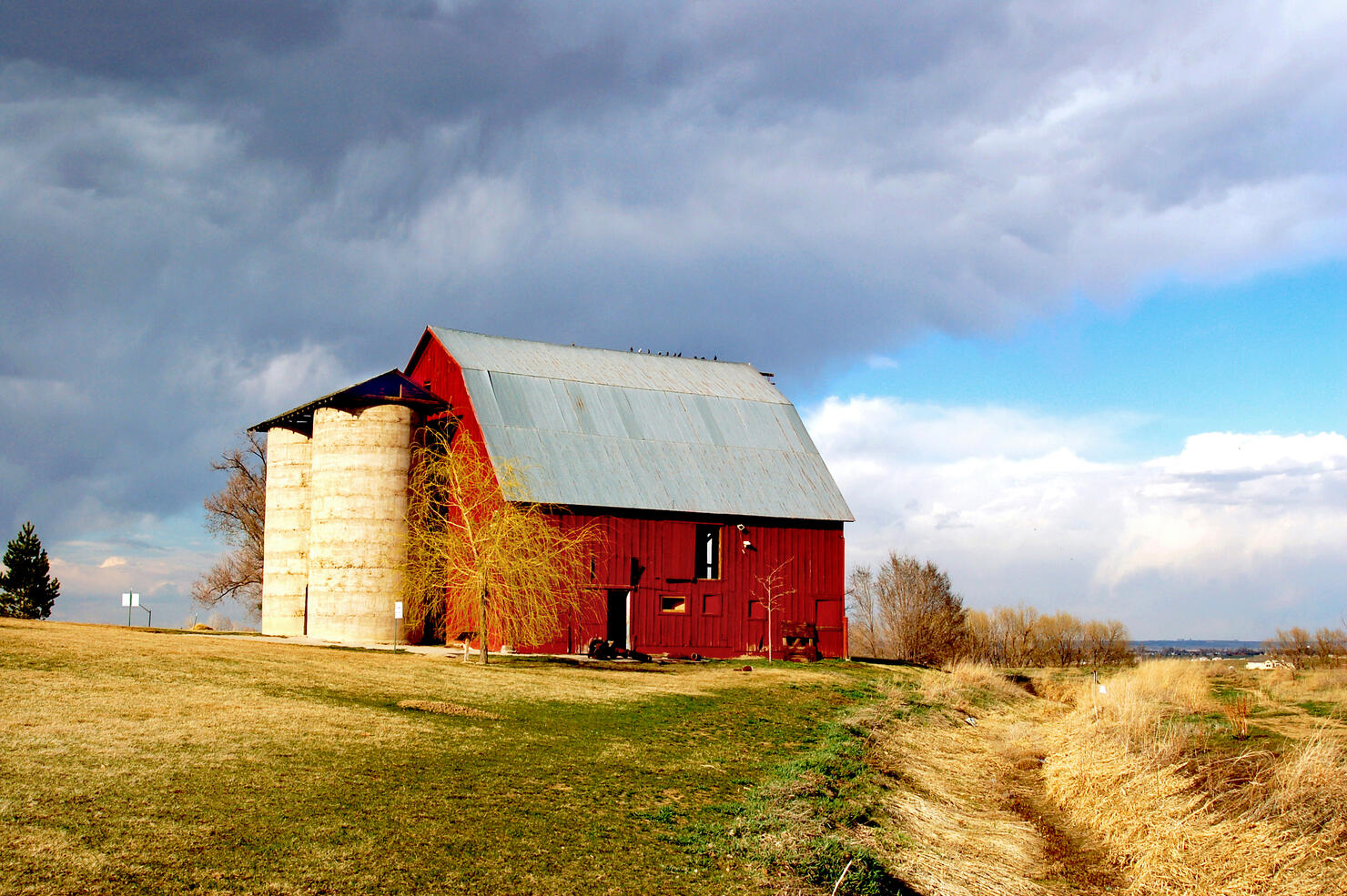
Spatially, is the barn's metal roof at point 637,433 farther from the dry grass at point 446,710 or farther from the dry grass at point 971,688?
the dry grass at point 446,710

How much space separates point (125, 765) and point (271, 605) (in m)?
30.5

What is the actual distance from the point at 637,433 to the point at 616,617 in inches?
322

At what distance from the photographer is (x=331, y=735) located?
1531 centimetres

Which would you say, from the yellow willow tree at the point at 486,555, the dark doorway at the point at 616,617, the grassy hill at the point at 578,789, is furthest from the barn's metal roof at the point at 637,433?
the grassy hill at the point at 578,789

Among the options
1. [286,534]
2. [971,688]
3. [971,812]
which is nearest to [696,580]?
[971,688]

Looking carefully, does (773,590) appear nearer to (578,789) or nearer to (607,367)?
(607,367)

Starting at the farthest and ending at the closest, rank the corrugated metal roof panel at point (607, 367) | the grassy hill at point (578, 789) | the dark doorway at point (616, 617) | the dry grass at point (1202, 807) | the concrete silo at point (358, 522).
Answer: the corrugated metal roof panel at point (607, 367), the dark doorway at point (616, 617), the concrete silo at point (358, 522), the dry grass at point (1202, 807), the grassy hill at point (578, 789)

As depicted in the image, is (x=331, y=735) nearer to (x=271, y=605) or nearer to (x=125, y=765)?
(x=125, y=765)

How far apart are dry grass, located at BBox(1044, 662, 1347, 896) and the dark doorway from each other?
17975mm

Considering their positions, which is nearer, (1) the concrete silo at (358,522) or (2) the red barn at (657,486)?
(1) the concrete silo at (358,522)

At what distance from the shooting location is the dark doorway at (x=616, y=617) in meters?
38.1

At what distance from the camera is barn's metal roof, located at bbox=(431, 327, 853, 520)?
128 ft

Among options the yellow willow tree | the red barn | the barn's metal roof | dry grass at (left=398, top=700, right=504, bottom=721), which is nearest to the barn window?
the red barn

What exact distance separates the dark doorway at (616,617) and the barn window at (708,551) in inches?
143
